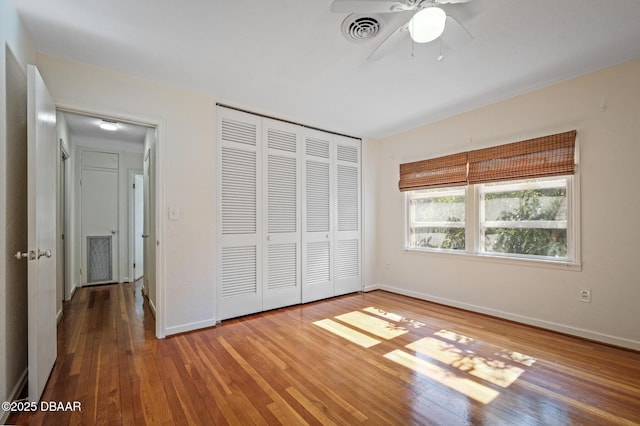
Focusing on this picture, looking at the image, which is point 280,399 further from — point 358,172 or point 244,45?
point 358,172

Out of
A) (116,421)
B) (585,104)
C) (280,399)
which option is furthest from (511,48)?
(116,421)

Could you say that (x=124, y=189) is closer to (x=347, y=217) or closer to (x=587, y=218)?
(x=347, y=217)

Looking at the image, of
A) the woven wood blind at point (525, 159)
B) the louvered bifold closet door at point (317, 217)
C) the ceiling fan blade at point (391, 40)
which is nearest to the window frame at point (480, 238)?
the woven wood blind at point (525, 159)

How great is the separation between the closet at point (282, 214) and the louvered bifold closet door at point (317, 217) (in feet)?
0.05

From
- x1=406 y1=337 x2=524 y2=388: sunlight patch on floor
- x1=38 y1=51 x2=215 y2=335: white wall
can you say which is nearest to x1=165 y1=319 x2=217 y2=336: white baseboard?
x1=38 y1=51 x2=215 y2=335: white wall

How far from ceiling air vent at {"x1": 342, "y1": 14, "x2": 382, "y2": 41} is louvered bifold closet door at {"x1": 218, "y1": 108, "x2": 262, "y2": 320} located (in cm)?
181

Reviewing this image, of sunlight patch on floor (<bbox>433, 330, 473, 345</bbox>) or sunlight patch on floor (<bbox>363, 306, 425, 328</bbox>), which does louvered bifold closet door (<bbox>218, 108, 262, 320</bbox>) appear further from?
sunlight patch on floor (<bbox>433, 330, 473, 345</bbox>)

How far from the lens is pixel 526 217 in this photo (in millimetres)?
3225

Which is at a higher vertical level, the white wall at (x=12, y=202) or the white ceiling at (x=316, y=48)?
the white ceiling at (x=316, y=48)

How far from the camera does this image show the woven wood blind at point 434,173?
12.3ft

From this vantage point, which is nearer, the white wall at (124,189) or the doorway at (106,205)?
the doorway at (106,205)

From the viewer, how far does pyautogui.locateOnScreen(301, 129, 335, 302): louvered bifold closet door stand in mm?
4074

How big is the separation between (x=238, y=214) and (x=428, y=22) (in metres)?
2.65

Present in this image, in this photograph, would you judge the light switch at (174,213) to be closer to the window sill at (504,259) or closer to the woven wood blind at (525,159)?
the window sill at (504,259)
